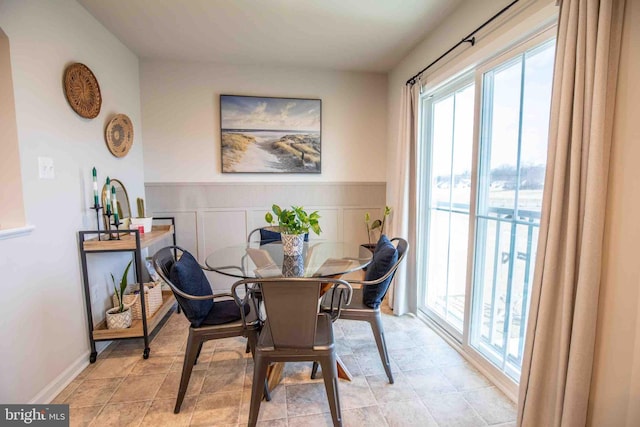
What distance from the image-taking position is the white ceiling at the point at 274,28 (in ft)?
6.77

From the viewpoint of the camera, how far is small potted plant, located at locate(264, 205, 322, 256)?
6.24 feet

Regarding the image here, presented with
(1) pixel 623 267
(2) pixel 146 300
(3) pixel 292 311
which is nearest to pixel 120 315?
(2) pixel 146 300

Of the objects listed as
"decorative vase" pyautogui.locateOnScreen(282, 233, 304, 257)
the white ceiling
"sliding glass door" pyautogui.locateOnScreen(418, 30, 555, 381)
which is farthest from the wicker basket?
"sliding glass door" pyautogui.locateOnScreen(418, 30, 555, 381)

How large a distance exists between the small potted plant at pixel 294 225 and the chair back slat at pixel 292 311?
614 millimetres

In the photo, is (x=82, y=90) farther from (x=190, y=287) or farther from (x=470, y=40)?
(x=470, y=40)

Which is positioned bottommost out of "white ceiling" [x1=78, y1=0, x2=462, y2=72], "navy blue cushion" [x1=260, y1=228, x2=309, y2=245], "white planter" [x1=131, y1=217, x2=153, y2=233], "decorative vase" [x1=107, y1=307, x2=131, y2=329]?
"decorative vase" [x1=107, y1=307, x2=131, y2=329]

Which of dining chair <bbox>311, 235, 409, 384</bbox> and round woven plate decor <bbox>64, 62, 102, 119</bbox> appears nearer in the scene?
dining chair <bbox>311, 235, 409, 384</bbox>

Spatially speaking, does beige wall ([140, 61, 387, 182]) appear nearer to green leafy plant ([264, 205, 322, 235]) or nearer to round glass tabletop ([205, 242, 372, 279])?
round glass tabletop ([205, 242, 372, 279])

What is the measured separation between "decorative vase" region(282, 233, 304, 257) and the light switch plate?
1.50 meters

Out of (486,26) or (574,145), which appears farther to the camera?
(486,26)

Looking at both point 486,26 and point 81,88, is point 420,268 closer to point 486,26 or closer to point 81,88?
point 486,26

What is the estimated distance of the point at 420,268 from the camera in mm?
2799

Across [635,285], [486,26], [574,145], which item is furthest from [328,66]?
[635,285]

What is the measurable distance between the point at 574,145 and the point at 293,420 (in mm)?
1888
